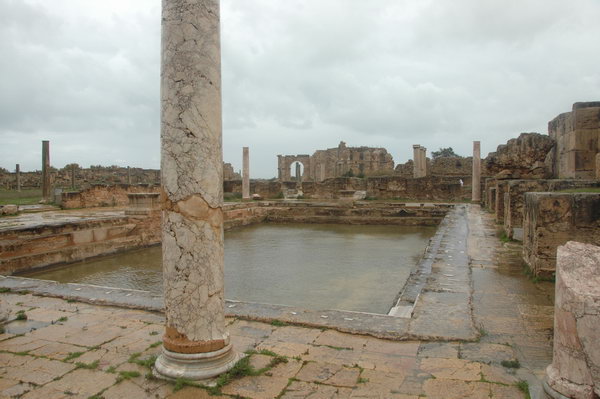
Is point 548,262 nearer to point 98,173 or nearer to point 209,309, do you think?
point 209,309

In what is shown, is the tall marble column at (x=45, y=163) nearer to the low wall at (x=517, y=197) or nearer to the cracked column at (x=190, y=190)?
the low wall at (x=517, y=197)

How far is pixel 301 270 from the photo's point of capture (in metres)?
8.25

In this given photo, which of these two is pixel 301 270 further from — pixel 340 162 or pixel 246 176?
pixel 340 162

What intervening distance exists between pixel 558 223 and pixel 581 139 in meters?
5.97

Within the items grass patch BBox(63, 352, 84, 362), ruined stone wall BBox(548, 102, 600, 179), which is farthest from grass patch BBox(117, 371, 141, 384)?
ruined stone wall BBox(548, 102, 600, 179)

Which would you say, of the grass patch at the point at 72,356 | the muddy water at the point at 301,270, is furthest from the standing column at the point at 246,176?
the grass patch at the point at 72,356

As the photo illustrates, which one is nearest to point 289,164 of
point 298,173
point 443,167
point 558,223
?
point 298,173

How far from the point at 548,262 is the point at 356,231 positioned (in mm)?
9644

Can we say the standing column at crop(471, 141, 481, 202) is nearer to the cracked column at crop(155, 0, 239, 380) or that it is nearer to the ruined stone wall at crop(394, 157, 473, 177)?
the ruined stone wall at crop(394, 157, 473, 177)

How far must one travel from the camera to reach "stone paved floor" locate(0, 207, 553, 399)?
2893mm

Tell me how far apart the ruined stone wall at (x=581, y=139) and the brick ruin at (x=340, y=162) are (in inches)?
1133

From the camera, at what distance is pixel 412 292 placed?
5.20 m

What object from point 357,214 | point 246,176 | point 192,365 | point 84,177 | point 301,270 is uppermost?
point 84,177

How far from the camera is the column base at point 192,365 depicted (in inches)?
119
